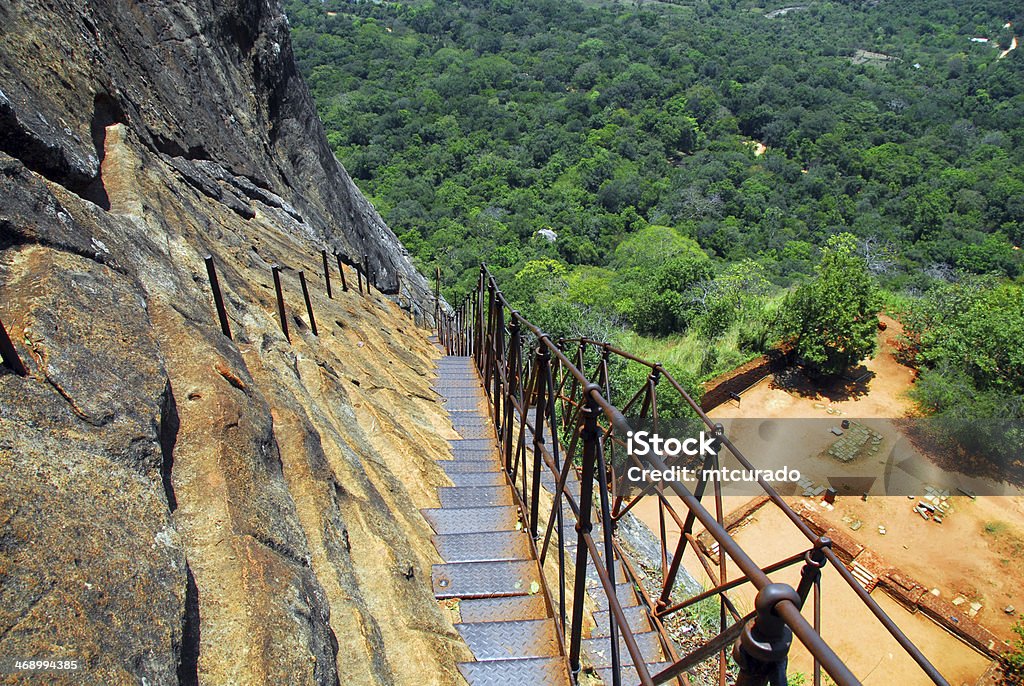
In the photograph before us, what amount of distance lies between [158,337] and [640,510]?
54.6 ft

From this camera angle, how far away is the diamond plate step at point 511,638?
4133 mm

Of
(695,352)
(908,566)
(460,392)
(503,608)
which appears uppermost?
(503,608)

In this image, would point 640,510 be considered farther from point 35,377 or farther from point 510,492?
point 35,377

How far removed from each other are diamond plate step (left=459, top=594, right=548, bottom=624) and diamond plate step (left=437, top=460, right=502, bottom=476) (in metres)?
2.05

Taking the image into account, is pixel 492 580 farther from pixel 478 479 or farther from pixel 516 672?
pixel 478 479

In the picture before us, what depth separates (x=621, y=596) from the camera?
4895 millimetres

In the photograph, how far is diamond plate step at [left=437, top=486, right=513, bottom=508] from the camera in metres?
5.85

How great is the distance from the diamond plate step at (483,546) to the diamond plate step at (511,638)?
0.74 metres

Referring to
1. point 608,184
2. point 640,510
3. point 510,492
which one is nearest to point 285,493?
point 510,492

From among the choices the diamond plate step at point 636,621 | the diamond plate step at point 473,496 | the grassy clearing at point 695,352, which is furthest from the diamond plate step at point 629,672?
the grassy clearing at point 695,352

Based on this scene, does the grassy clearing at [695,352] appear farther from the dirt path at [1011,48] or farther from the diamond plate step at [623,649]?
the dirt path at [1011,48]

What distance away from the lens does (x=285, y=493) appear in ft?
13.4

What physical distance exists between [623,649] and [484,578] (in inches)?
47.3

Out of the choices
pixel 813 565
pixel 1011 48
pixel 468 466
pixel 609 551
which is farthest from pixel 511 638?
pixel 1011 48
